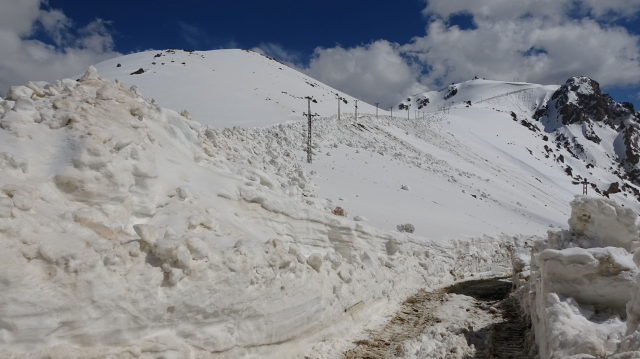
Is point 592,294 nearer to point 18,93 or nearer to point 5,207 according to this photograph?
point 5,207

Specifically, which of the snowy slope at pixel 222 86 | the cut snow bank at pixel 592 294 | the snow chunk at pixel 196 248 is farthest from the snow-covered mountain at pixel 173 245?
the snowy slope at pixel 222 86

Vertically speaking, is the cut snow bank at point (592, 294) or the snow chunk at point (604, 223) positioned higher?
the snow chunk at point (604, 223)

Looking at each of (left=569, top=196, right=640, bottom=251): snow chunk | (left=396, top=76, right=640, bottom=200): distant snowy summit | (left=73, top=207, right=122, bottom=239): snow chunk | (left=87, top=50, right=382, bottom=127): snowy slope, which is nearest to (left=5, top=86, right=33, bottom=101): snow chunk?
(left=73, top=207, right=122, bottom=239): snow chunk

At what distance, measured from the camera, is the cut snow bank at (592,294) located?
5.47 metres

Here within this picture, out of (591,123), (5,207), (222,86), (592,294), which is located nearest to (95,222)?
(5,207)

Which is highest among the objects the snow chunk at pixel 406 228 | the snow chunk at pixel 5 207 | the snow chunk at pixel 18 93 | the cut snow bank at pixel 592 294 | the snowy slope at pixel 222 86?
the snowy slope at pixel 222 86

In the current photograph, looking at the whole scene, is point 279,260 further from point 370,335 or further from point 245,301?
point 370,335

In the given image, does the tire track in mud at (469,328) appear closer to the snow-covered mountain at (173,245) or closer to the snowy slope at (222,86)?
the snow-covered mountain at (173,245)

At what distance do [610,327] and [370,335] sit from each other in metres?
4.19

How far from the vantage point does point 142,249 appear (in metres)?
5.40

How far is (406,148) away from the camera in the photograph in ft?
137

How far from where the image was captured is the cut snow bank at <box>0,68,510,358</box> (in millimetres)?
4590

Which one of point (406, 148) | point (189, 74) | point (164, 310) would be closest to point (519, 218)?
point (406, 148)

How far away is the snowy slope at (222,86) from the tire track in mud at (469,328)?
21380 millimetres
